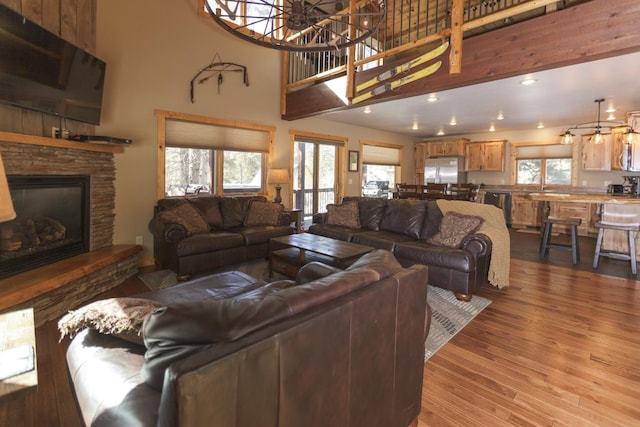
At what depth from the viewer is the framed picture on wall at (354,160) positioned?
7219mm

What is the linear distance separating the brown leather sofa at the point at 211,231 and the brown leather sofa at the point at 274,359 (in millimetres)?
2361

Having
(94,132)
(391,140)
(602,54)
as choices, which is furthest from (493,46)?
(391,140)

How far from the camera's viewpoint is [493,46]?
322 cm

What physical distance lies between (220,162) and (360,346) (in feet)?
14.9

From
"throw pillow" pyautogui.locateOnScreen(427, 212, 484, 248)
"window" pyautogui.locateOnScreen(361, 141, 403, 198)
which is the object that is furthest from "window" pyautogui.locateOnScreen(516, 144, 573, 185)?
"throw pillow" pyautogui.locateOnScreen(427, 212, 484, 248)

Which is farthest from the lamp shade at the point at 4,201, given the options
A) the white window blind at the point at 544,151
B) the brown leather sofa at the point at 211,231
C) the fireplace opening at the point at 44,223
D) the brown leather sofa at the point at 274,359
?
the white window blind at the point at 544,151

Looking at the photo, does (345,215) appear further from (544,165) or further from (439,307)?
(544,165)

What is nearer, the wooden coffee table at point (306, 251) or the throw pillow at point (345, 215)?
the wooden coffee table at point (306, 251)

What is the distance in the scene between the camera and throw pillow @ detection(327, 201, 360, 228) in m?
4.70

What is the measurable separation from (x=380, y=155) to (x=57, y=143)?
650 cm

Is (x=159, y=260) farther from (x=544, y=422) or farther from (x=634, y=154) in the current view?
(x=634, y=154)

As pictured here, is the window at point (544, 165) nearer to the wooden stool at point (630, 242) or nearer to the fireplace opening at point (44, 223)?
the wooden stool at point (630, 242)

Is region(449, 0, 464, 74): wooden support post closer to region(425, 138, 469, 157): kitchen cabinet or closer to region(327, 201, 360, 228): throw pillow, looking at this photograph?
region(327, 201, 360, 228): throw pillow

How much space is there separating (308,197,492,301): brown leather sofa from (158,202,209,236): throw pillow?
1.56 meters
